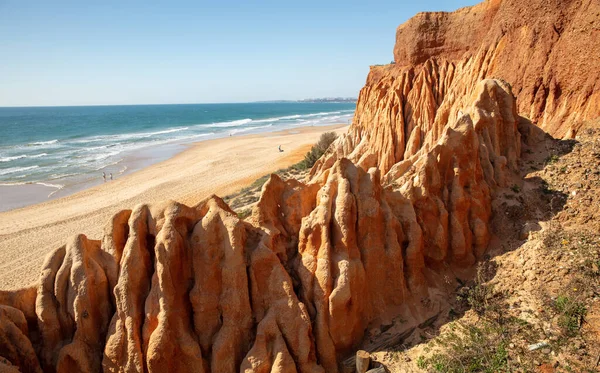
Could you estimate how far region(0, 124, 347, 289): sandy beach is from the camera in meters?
20.1

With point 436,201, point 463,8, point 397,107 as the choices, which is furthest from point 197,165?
point 436,201

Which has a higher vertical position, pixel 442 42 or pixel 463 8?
pixel 463 8

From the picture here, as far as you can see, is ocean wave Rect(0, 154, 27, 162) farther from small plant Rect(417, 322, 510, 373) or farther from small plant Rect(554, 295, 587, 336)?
small plant Rect(554, 295, 587, 336)

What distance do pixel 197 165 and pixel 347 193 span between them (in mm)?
36119

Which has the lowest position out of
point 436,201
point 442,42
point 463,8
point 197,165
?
point 197,165

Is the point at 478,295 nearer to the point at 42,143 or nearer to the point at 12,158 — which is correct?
the point at 12,158

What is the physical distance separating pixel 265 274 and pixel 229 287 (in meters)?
0.72

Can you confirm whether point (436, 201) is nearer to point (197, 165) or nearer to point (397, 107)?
point (397, 107)

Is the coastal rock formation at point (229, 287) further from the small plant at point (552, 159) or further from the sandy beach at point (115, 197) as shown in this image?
the sandy beach at point (115, 197)

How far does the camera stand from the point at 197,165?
1654 inches

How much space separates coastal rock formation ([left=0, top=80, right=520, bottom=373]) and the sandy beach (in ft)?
40.7

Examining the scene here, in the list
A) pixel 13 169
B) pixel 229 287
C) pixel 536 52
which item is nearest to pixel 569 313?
pixel 229 287

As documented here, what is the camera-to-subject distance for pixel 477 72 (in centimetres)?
1938

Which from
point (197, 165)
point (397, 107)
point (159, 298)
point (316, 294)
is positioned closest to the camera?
point (159, 298)
